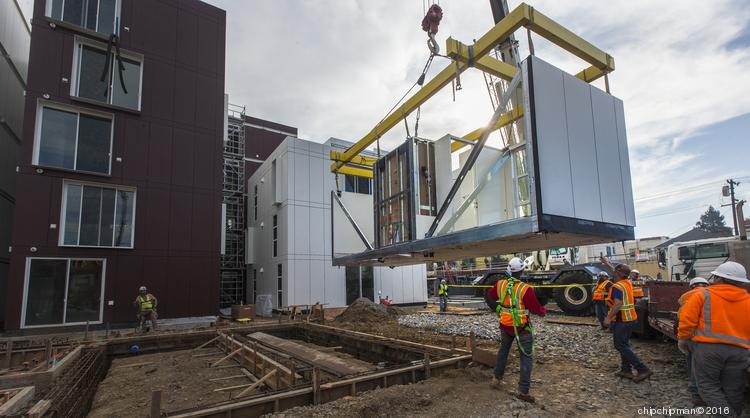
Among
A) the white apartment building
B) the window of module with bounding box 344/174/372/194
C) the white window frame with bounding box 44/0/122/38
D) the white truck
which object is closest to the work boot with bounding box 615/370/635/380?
the white truck

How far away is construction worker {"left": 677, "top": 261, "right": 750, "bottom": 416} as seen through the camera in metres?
4.10

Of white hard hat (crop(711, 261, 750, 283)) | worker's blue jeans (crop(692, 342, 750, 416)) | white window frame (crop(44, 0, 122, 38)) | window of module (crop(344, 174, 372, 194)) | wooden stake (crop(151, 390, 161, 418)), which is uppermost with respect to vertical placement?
white window frame (crop(44, 0, 122, 38))

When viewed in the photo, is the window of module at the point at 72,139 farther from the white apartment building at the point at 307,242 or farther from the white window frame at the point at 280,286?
the white window frame at the point at 280,286

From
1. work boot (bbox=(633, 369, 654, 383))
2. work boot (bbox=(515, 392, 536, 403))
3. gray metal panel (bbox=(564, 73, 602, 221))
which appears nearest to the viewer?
work boot (bbox=(515, 392, 536, 403))

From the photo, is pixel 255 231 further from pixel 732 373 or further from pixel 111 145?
pixel 732 373

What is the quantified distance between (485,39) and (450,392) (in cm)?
563

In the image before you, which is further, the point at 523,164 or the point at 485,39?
the point at 523,164

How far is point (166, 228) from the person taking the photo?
15789 millimetres

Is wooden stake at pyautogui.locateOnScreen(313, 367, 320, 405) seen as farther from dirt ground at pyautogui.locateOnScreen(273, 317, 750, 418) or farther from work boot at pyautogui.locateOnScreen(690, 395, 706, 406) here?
work boot at pyautogui.locateOnScreen(690, 395, 706, 406)

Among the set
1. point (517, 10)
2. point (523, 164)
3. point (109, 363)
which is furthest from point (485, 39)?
point (109, 363)

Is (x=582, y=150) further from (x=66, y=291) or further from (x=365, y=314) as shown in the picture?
(x=66, y=291)

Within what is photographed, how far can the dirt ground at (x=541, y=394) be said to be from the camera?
17.4 feet

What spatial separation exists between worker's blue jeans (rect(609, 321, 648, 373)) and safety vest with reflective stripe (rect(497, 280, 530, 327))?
1.80 m

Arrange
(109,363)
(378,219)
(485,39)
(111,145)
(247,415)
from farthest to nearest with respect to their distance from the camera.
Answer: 1. (111,145)
2. (109,363)
3. (378,219)
4. (485,39)
5. (247,415)
